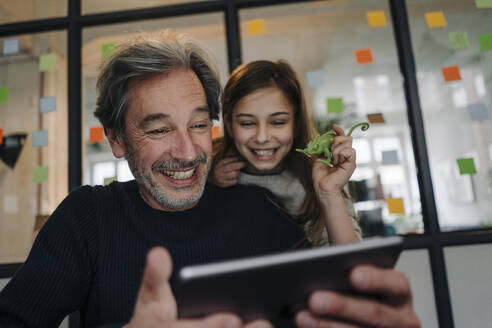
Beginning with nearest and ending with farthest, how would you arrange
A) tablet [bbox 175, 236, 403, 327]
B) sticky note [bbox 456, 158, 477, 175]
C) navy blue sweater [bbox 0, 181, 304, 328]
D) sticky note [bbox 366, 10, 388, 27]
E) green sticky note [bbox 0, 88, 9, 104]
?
tablet [bbox 175, 236, 403, 327] < navy blue sweater [bbox 0, 181, 304, 328] < sticky note [bbox 456, 158, 477, 175] < sticky note [bbox 366, 10, 388, 27] < green sticky note [bbox 0, 88, 9, 104]

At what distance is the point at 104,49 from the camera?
2490 millimetres

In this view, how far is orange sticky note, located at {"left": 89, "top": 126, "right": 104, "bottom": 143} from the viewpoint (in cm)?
249

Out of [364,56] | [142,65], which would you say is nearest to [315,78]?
[364,56]

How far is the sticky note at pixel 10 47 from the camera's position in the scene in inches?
104

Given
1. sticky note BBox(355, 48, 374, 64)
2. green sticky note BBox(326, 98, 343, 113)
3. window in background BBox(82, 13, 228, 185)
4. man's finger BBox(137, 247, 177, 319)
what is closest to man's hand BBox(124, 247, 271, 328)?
man's finger BBox(137, 247, 177, 319)

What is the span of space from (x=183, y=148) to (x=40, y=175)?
1702 mm

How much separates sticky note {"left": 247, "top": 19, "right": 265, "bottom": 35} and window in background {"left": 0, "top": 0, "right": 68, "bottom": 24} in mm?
1327

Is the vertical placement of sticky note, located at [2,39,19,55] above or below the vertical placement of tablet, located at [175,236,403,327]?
above

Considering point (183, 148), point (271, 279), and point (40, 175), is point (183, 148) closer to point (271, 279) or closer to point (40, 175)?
point (271, 279)

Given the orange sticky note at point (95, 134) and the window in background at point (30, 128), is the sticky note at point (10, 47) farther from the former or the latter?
the orange sticky note at point (95, 134)

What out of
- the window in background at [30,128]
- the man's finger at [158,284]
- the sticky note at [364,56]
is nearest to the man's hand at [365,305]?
the man's finger at [158,284]

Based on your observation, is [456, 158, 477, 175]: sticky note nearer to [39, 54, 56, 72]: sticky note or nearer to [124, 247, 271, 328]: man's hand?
[124, 247, 271, 328]: man's hand

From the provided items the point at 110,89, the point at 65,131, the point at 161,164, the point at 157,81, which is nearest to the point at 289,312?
the point at 161,164

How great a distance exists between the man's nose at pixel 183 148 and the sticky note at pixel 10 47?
2.07m
